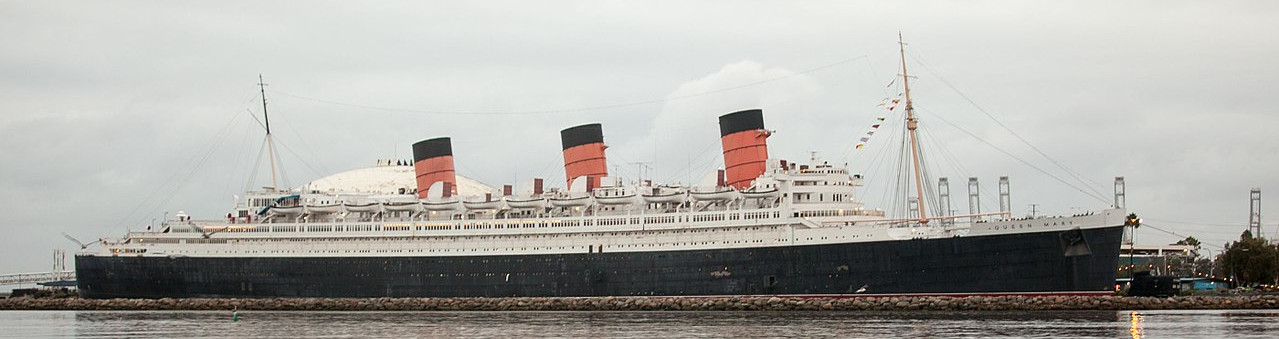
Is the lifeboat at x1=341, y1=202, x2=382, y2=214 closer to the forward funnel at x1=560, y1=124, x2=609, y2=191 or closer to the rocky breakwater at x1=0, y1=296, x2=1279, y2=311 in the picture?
the rocky breakwater at x1=0, y1=296, x2=1279, y2=311

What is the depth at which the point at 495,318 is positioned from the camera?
64.1 meters

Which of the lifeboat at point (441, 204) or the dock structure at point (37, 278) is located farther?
the dock structure at point (37, 278)

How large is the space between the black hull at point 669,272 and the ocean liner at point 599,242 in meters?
0.06

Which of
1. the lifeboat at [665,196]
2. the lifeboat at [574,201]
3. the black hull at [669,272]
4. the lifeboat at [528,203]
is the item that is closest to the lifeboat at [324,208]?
the black hull at [669,272]

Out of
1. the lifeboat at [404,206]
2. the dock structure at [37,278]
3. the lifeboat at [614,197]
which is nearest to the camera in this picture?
the lifeboat at [614,197]

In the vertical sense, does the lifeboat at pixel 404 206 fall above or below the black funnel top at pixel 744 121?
below

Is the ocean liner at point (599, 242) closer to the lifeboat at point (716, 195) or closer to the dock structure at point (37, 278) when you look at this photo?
the lifeboat at point (716, 195)

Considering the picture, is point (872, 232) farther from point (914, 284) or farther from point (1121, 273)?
point (1121, 273)

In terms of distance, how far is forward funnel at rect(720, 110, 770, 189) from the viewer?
7288 centimetres

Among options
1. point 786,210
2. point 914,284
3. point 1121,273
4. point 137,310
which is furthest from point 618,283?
point 1121,273

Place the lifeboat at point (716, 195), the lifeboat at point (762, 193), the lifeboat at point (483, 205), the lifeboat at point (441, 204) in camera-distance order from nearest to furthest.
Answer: the lifeboat at point (762, 193), the lifeboat at point (716, 195), the lifeboat at point (483, 205), the lifeboat at point (441, 204)

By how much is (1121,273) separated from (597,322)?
188ft

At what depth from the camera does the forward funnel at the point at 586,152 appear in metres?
77.7

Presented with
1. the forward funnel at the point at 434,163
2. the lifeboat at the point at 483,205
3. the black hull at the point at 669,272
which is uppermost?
the forward funnel at the point at 434,163
